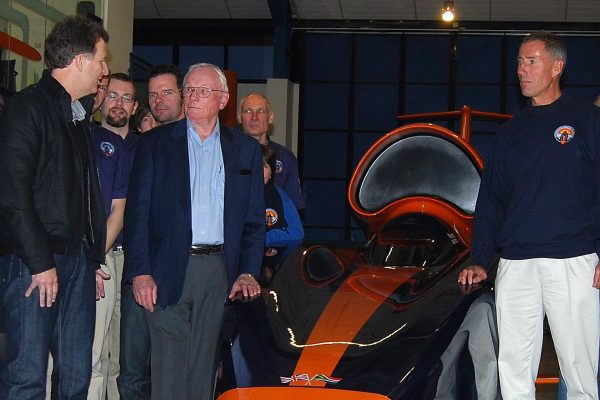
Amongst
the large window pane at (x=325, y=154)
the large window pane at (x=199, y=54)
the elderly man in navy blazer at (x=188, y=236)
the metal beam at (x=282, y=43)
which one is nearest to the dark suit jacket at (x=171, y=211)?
the elderly man in navy blazer at (x=188, y=236)

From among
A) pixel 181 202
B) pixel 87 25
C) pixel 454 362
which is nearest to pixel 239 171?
pixel 181 202

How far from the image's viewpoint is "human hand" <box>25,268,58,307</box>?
2.95 metres

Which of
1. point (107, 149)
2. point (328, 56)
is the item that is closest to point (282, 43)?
point (328, 56)

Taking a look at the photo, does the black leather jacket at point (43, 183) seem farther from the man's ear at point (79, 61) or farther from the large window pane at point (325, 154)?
the large window pane at point (325, 154)

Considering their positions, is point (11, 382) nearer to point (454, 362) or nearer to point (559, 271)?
point (454, 362)

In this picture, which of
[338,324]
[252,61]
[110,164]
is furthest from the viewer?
[252,61]

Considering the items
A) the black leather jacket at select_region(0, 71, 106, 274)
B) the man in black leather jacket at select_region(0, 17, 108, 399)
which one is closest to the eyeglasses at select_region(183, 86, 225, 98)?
the man in black leather jacket at select_region(0, 17, 108, 399)

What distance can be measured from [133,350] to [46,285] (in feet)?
3.89

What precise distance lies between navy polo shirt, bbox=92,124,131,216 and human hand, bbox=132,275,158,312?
80 cm

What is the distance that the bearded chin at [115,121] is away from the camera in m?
4.50

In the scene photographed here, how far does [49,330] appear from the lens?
3070 millimetres

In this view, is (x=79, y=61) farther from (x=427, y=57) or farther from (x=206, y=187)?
(x=427, y=57)

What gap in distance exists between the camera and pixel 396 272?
158 inches

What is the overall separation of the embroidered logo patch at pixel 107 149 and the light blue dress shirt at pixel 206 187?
74cm
